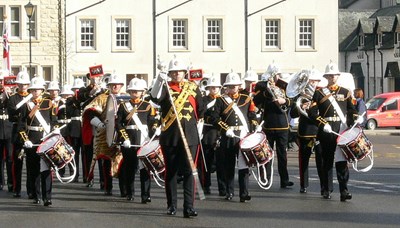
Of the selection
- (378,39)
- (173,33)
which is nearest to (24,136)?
(173,33)

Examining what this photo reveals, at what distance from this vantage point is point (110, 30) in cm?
6581

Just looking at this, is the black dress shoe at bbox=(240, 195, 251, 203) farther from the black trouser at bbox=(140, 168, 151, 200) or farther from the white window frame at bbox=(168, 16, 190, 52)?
the white window frame at bbox=(168, 16, 190, 52)

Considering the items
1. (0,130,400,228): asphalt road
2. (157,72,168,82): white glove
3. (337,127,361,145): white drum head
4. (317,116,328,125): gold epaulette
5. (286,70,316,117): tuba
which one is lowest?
(0,130,400,228): asphalt road

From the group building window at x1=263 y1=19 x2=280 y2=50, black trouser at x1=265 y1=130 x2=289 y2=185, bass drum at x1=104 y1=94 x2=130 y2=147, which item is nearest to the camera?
bass drum at x1=104 y1=94 x2=130 y2=147

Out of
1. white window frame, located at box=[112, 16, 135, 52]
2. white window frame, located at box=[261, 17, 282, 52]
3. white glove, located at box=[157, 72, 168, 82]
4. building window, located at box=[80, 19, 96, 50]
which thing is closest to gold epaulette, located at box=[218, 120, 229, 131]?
white glove, located at box=[157, 72, 168, 82]

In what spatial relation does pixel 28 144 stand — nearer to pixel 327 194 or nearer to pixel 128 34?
pixel 327 194

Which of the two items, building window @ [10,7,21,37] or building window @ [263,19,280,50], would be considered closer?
building window @ [10,7,21,37]

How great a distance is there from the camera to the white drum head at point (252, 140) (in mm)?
18047

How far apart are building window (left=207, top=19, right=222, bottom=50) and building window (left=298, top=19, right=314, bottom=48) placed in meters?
4.67

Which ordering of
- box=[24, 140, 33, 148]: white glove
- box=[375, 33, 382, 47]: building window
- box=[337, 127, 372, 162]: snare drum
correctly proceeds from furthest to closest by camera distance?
box=[375, 33, 382, 47]: building window
box=[24, 140, 33, 148]: white glove
box=[337, 127, 372, 162]: snare drum

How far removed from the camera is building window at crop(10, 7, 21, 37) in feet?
212

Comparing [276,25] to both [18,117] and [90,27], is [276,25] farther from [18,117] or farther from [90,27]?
[18,117]

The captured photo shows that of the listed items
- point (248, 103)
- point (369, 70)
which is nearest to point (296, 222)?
point (248, 103)

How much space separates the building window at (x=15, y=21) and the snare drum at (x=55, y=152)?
155 feet
